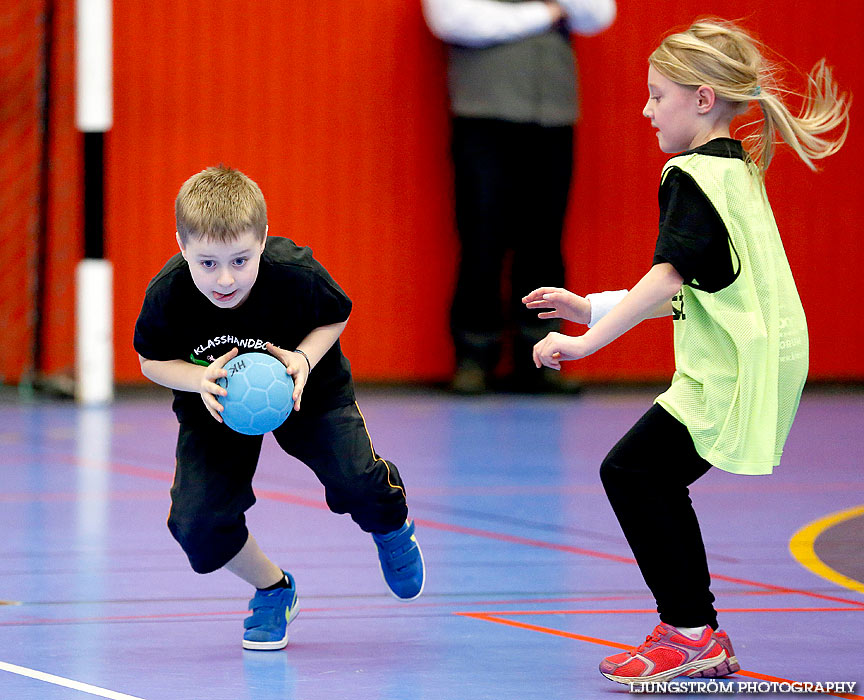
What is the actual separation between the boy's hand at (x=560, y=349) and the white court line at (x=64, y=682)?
3.26 feet

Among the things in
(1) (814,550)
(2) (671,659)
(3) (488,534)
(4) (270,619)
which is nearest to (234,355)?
(4) (270,619)

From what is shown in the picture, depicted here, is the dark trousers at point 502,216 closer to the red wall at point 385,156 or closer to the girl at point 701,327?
the red wall at point 385,156

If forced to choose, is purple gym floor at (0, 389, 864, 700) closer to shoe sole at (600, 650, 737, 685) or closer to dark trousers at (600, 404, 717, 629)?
shoe sole at (600, 650, 737, 685)

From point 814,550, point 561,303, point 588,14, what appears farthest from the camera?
point 588,14

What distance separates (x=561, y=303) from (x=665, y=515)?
467 millimetres

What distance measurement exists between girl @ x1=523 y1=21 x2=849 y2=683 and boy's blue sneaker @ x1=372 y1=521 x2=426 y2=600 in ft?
2.07

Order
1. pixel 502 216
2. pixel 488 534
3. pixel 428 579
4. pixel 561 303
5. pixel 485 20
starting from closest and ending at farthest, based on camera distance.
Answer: pixel 561 303
pixel 428 579
pixel 488 534
pixel 485 20
pixel 502 216

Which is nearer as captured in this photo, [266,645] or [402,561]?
[266,645]

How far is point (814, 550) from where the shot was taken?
12.9 feet

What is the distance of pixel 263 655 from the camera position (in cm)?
291

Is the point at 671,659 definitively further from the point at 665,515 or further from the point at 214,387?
the point at 214,387

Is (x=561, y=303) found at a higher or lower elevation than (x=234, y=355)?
higher

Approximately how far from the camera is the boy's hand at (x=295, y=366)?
2803 millimetres

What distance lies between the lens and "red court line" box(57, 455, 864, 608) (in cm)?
345
